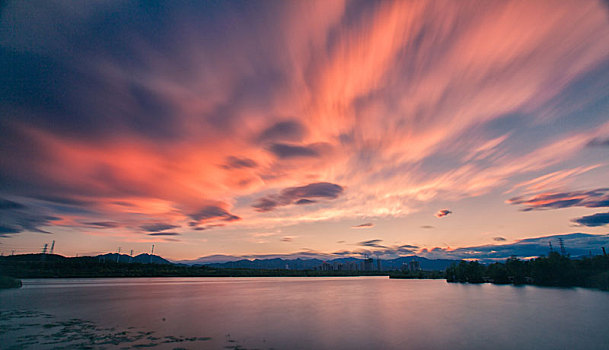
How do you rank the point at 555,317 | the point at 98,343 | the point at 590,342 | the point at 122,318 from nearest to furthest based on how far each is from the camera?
1. the point at 98,343
2. the point at 590,342
3. the point at 122,318
4. the point at 555,317

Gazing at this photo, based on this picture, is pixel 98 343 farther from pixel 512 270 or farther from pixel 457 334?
pixel 512 270

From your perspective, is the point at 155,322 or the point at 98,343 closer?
the point at 98,343

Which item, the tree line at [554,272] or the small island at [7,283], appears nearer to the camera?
the small island at [7,283]

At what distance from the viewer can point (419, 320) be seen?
4069 cm

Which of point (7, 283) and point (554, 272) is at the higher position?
point (554, 272)

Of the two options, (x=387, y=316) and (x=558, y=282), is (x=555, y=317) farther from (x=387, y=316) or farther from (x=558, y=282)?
(x=558, y=282)

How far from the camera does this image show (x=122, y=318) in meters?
38.6

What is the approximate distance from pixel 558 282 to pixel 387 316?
4871 inches

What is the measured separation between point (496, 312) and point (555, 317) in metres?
7.81

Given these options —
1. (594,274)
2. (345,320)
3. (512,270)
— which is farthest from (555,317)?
(512,270)

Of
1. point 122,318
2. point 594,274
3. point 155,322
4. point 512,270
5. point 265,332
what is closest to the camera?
point 265,332

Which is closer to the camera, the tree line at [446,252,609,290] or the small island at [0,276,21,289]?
the small island at [0,276,21,289]

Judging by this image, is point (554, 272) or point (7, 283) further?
point (554, 272)

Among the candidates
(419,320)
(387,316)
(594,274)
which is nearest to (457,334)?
(419,320)
